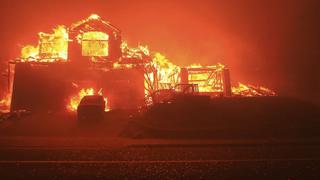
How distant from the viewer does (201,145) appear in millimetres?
13445

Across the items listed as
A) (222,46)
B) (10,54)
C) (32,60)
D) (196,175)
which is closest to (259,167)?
(196,175)

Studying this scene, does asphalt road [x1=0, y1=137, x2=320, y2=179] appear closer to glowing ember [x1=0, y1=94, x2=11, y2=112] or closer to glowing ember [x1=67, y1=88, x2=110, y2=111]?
glowing ember [x1=67, y1=88, x2=110, y2=111]

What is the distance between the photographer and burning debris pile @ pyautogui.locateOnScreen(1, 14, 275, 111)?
2973 cm

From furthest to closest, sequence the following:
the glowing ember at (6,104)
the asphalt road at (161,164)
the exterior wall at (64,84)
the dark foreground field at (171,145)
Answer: the glowing ember at (6,104), the exterior wall at (64,84), the dark foreground field at (171,145), the asphalt road at (161,164)

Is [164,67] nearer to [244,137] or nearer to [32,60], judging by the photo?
[32,60]

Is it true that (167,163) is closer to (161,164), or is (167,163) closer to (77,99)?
(161,164)

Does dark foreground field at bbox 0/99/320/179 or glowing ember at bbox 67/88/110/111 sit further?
glowing ember at bbox 67/88/110/111

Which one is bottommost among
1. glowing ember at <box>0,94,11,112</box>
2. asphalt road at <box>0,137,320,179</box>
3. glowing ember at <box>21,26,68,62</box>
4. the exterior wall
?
asphalt road at <box>0,137,320,179</box>

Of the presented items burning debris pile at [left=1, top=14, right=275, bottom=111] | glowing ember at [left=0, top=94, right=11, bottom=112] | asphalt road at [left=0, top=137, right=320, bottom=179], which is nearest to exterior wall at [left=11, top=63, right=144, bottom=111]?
burning debris pile at [left=1, top=14, right=275, bottom=111]

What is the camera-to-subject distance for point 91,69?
30.5 meters

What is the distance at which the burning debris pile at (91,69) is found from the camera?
2973 centimetres

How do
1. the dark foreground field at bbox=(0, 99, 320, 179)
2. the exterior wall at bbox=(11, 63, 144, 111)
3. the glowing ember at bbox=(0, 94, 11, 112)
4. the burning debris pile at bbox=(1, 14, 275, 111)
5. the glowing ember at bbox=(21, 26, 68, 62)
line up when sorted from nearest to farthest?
the dark foreground field at bbox=(0, 99, 320, 179) < the exterior wall at bbox=(11, 63, 144, 111) < the burning debris pile at bbox=(1, 14, 275, 111) < the glowing ember at bbox=(0, 94, 11, 112) < the glowing ember at bbox=(21, 26, 68, 62)

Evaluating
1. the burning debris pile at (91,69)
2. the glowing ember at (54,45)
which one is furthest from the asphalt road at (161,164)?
the glowing ember at (54,45)

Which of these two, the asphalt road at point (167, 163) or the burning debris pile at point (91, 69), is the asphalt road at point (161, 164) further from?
the burning debris pile at point (91, 69)
